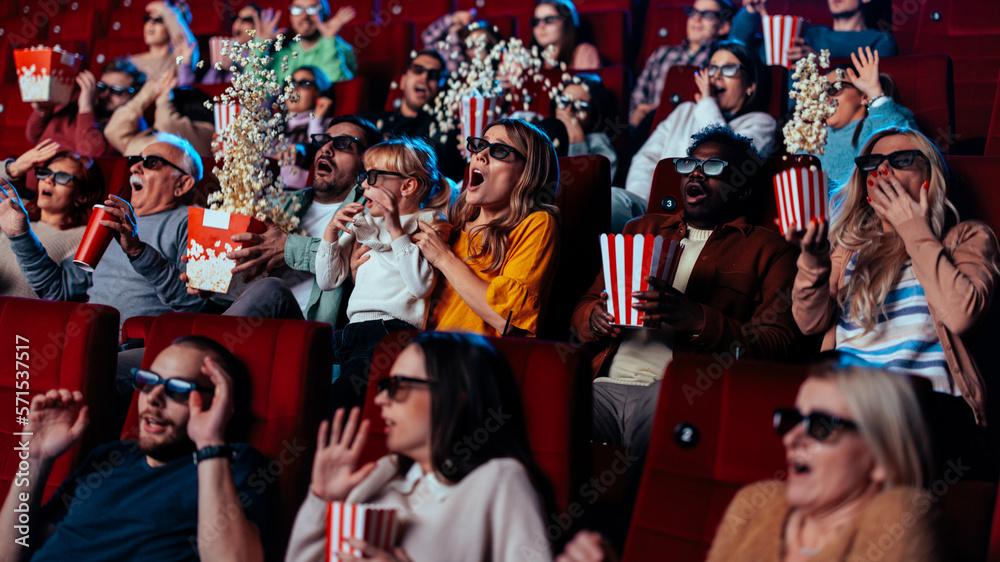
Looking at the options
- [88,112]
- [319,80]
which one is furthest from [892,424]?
[88,112]

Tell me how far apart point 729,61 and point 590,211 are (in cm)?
97

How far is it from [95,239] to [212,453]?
86cm

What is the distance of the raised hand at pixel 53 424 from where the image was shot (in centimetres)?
141

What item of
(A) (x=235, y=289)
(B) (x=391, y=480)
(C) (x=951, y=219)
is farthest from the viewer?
(A) (x=235, y=289)

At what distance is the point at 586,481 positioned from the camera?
4.01 ft

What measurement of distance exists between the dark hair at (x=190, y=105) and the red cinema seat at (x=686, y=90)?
1801mm

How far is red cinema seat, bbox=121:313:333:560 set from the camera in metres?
1.33

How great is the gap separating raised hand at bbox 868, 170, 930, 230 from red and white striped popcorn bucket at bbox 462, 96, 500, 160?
1239mm

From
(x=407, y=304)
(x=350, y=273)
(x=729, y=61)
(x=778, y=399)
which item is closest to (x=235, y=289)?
(x=350, y=273)

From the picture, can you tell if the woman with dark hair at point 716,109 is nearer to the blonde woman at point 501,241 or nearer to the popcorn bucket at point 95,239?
the blonde woman at point 501,241

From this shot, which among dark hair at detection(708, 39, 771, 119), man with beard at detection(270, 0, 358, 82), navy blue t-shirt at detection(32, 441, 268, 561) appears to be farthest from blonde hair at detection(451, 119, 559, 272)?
man with beard at detection(270, 0, 358, 82)

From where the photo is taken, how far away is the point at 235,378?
1.38 metres

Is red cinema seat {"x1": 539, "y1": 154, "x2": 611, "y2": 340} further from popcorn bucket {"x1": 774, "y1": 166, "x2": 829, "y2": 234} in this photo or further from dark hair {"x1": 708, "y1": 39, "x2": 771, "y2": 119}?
dark hair {"x1": 708, "y1": 39, "x2": 771, "y2": 119}

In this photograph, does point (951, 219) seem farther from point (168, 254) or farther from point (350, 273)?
point (168, 254)
